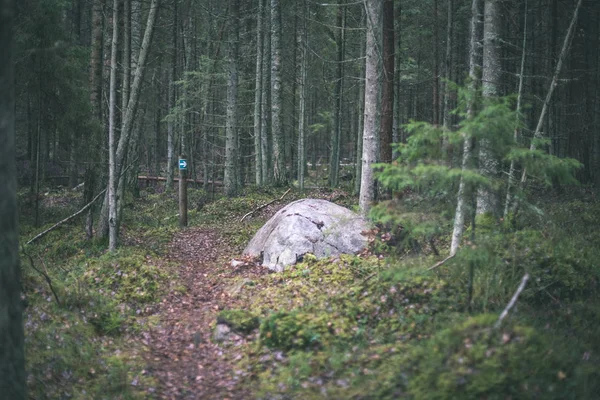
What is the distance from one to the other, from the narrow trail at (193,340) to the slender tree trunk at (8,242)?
184 cm

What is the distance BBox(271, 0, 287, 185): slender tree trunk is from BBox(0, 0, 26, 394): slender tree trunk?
1767 centimetres

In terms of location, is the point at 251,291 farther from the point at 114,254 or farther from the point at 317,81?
the point at 317,81

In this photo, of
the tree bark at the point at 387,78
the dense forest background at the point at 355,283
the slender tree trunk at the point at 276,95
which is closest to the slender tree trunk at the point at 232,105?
the slender tree trunk at the point at 276,95

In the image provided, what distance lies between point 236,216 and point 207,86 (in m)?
8.24

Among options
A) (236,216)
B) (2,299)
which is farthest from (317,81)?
(2,299)

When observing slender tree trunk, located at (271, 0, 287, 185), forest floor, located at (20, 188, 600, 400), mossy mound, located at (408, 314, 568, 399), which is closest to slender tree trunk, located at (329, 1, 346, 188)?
slender tree trunk, located at (271, 0, 287, 185)

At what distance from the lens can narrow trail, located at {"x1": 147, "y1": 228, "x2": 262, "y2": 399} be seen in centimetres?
578

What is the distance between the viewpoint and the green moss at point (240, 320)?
6938mm

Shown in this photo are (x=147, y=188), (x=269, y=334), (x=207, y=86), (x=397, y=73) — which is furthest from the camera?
(x=147, y=188)

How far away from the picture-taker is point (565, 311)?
22.2ft

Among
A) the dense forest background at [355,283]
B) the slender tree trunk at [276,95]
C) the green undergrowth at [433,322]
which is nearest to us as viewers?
the green undergrowth at [433,322]

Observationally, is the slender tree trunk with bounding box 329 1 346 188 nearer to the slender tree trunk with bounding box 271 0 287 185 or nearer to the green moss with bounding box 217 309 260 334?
the slender tree trunk with bounding box 271 0 287 185

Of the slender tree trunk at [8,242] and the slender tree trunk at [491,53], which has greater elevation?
the slender tree trunk at [491,53]

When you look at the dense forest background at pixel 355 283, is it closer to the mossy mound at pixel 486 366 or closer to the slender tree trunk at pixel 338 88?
the mossy mound at pixel 486 366
